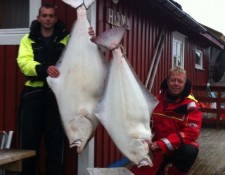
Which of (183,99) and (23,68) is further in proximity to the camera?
(183,99)

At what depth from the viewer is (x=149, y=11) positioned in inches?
267

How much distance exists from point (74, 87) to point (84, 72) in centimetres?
14

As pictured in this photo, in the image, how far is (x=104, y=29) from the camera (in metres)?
4.91

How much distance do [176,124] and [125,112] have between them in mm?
1072

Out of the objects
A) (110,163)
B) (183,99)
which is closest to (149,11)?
(110,163)

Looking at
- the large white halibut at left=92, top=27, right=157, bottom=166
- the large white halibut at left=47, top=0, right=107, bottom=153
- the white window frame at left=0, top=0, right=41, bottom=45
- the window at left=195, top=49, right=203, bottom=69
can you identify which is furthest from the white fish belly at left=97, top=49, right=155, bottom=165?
the window at left=195, top=49, right=203, bottom=69

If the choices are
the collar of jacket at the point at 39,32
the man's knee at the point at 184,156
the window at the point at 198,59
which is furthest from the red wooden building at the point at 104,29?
the window at the point at 198,59

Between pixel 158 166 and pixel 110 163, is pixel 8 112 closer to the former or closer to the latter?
pixel 110 163

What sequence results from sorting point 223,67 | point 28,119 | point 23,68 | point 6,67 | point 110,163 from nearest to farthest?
1. point 23,68
2. point 28,119
3. point 6,67
4. point 110,163
5. point 223,67

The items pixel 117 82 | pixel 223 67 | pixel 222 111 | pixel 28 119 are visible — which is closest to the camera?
pixel 117 82

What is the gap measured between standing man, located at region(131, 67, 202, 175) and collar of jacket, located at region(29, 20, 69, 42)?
43.7 inches

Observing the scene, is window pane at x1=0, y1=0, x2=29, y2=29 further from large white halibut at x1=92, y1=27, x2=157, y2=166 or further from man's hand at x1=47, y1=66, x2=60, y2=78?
large white halibut at x1=92, y1=27, x2=157, y2=166

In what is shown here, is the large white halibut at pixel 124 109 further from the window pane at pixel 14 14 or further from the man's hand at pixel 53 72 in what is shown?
the window pane at pixel 14 14

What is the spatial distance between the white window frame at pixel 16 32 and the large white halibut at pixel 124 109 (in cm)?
161
